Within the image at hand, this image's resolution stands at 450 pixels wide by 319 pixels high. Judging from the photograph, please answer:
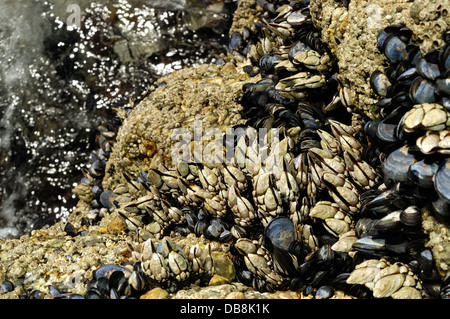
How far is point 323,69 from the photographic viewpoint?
11.8 feet

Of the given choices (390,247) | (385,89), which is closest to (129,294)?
(390,247)

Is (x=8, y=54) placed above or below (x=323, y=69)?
below

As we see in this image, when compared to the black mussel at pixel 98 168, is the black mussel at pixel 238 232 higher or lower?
higher

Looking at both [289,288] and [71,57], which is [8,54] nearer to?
[71,57]

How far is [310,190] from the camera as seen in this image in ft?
10.2

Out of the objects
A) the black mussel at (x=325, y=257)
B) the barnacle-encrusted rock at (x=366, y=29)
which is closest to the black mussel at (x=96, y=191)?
the black mussel at (x=325, y=257)

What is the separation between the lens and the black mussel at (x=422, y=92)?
2.35m

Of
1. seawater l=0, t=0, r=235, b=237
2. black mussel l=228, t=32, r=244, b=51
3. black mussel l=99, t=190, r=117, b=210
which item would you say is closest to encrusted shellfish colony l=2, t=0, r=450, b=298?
black mussel l=99, t=190, r=117, b=210

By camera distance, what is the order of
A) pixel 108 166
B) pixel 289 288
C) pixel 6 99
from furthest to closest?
1. pixel 6 99
2. pixel 108 166
3. pixel 289 288

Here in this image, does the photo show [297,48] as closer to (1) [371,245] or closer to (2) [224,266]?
(1) [371,245]

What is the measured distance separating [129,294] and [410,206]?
6.82 ft

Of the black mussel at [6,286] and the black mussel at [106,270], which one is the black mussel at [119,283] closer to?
the black mussel at [106,270]

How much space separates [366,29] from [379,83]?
0.45 meters

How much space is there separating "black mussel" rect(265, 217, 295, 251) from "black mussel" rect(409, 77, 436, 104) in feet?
4.03
